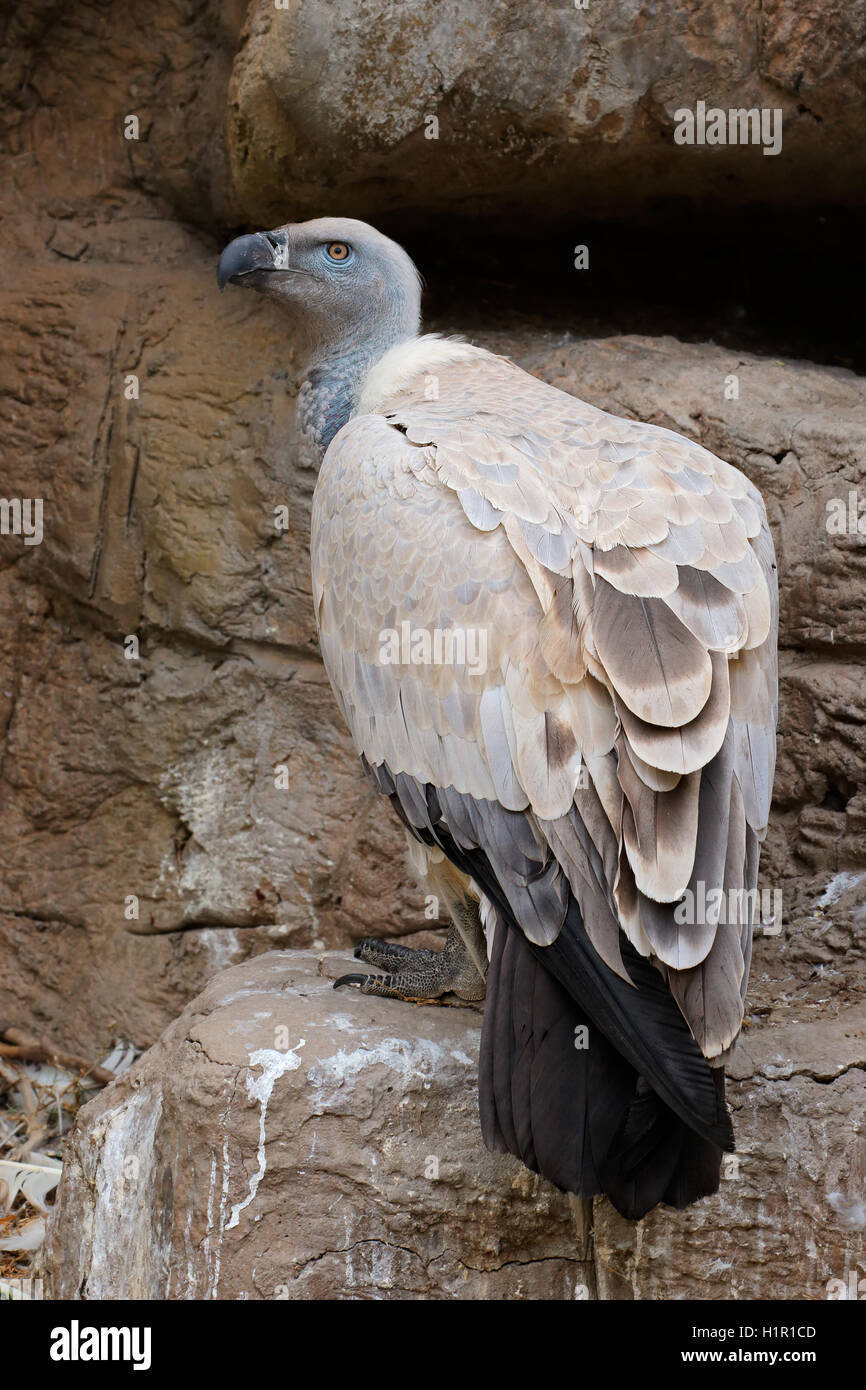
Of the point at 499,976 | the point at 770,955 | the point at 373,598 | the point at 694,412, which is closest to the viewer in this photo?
the point at 499,976

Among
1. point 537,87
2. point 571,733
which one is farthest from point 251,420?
point 571,733

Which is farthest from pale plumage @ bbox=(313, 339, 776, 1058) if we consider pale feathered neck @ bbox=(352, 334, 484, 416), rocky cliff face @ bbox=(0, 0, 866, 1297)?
rocky cliff face @ bbox=(0, 0, 866, 1297)

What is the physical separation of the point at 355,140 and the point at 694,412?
58.8 inches

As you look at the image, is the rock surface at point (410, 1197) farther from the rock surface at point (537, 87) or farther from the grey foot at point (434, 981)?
the rock surface at point (537, 87)

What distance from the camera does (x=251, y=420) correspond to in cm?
544

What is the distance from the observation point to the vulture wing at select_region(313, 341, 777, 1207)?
2.94 metres

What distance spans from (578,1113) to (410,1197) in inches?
25.9

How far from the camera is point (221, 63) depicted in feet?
18.5

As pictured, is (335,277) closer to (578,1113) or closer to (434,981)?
(434,981)

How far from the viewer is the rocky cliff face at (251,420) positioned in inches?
187

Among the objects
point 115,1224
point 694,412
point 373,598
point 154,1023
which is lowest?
point 115,1224

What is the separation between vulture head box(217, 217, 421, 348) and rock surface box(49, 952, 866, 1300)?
225 cm

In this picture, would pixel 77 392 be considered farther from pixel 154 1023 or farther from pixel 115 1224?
pixel 115 1224

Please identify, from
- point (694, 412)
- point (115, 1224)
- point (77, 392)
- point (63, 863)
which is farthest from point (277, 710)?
point (115, 1224)
